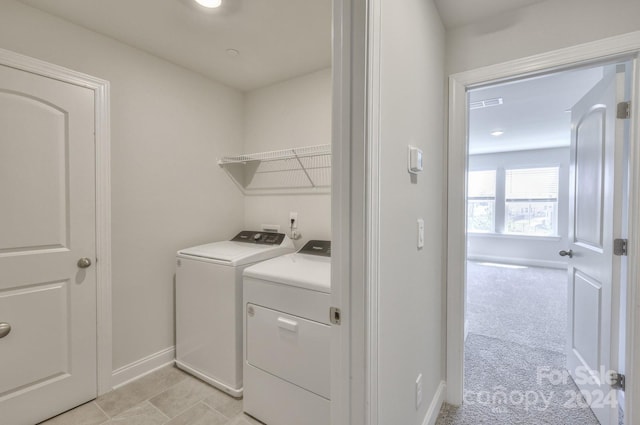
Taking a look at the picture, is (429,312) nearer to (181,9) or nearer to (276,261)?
(276,261)

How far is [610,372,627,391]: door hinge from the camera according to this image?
1.43m

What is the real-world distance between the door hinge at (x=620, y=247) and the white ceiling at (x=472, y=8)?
4.34ft

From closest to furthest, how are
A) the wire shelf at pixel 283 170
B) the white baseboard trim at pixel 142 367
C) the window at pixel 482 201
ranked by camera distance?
1. the white baseboard trim at pixel 142 367
2. the wire shelf at pixel 283 170
3. the window at pixel 482 201

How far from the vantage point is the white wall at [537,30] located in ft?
4.43

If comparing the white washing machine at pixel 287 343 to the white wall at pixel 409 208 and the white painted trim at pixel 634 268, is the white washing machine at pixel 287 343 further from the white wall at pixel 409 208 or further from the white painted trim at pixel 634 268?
the white painted trim at pixel 634 268

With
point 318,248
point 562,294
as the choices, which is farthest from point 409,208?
point 562,294

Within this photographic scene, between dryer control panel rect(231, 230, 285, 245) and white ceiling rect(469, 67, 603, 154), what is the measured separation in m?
1.76

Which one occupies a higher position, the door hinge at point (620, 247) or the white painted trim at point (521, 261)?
the door hinge at point (620, 247)

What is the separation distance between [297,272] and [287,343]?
0.37 m

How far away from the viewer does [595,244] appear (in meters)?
1.67

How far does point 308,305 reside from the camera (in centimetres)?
139

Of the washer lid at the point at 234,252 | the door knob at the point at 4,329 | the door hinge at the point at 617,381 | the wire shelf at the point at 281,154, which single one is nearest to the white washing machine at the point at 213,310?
the washer lid at the point at 234,252

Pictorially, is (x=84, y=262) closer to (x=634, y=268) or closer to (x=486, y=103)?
(x=634, y=268)

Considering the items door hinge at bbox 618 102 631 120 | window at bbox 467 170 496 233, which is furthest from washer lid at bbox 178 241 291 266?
window at bbox 467 170 496 233
